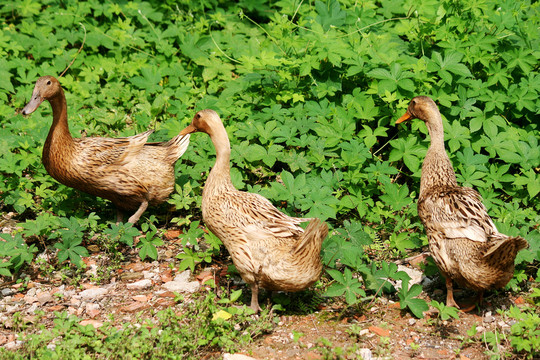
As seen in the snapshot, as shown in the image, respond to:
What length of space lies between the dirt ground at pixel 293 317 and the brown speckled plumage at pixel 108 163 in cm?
75

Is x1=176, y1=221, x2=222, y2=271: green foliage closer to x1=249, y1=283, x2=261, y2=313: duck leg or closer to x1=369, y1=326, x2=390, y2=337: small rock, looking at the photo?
x1=249, y1=283, x2=261, y2=313: duck leg

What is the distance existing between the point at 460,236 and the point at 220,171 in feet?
7.32

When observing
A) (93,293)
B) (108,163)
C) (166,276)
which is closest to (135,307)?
(93,293)

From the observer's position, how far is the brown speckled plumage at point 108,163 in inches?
251

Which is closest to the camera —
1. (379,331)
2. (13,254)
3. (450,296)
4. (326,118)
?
(379,331)

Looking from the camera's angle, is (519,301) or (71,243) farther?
(71,243)

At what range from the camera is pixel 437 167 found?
19.8 feet

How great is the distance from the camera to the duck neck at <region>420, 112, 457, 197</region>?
5.96 meters

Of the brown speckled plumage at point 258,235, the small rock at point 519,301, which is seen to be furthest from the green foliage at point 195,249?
the small rock at point 519,301

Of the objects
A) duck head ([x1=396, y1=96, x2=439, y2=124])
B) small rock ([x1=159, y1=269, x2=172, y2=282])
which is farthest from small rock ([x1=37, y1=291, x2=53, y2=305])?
duck head ([x1=396, y1=96, x2=439, y2=124])

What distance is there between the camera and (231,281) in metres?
5.86

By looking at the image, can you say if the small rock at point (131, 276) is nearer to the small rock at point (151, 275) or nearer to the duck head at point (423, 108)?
the small rock at point (151, 275)

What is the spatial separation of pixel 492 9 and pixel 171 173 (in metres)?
4.65

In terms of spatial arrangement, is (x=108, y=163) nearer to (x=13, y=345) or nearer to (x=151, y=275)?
(x=151, y=275)
